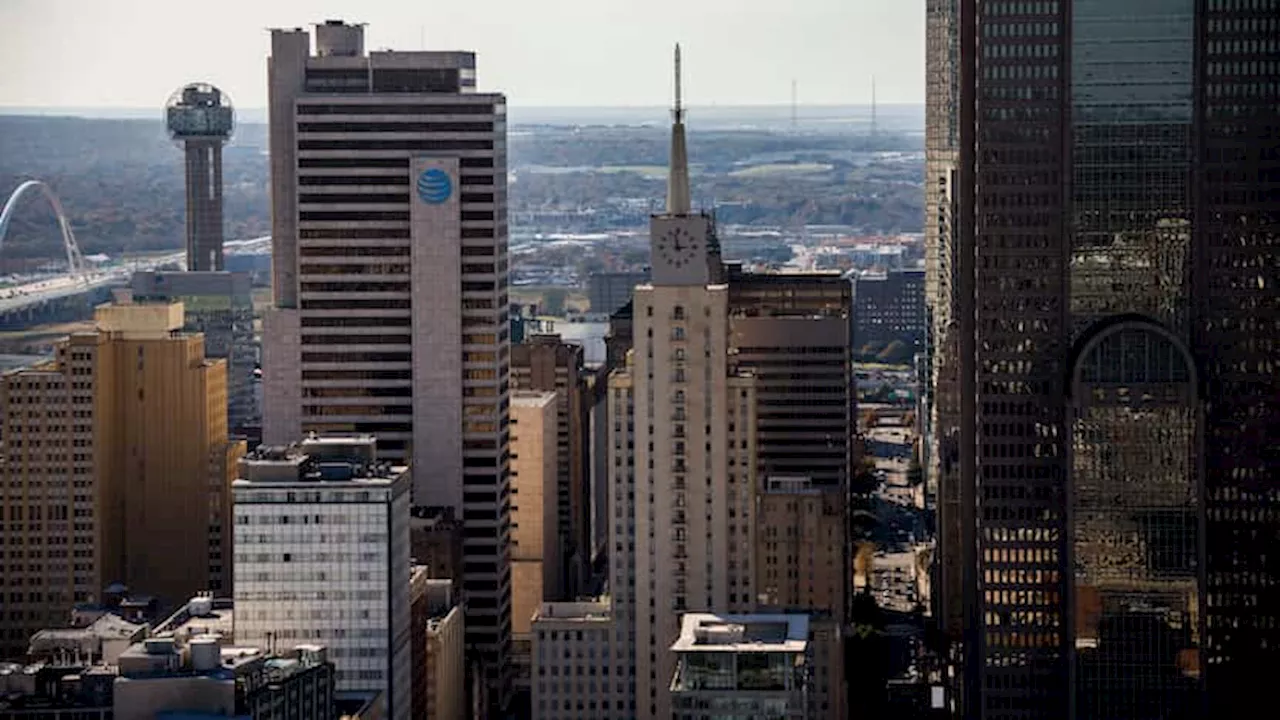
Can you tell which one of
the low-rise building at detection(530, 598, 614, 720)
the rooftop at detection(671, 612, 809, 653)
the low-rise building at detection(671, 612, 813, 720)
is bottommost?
the low-rise building at detection(530, 598, 614, 720)

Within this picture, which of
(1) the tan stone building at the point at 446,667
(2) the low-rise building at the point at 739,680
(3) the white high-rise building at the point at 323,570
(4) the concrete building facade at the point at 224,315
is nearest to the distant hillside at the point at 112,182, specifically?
(4) the concrete building facade at the point at 224,315

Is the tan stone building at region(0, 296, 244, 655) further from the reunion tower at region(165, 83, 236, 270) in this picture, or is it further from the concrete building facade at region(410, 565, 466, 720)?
the reunion tower at region(165, 83, 236, 270)

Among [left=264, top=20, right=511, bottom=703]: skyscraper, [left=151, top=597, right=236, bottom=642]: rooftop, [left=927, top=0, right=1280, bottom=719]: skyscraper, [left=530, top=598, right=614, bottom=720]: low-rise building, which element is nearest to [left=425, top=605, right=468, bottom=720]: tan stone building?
[left=530, top=598, right=614, bottom=720]: low-rise building

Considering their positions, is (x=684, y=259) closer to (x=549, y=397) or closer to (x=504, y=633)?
(x=504, y=633)

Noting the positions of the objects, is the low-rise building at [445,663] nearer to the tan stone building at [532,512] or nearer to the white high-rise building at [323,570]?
the white high-rise building at [323,570]

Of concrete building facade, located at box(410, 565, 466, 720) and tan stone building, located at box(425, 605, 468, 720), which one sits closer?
concrete building facade, located at box(410, 565, 466, 720)

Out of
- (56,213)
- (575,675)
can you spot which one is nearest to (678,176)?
(575,675)

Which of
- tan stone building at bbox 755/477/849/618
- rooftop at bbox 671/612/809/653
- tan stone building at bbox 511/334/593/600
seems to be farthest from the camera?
tan stone building at bbox 511/334/593/600
